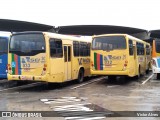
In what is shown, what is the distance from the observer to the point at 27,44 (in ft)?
51.4

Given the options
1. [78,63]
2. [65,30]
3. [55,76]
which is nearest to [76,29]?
[65,30]

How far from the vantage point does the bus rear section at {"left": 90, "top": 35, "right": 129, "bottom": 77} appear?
1800 cm

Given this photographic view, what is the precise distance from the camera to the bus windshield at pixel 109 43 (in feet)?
59.4

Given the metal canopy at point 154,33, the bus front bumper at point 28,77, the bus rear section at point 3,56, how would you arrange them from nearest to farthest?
1. the bus front bumper at point 28,77
2. the bus rear section at point 3,56
3. the metal canopy at point 154,33

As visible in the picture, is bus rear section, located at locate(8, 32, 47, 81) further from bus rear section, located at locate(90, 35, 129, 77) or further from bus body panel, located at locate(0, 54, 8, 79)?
bus rear section, located at locate(90, 35, 129, 77)

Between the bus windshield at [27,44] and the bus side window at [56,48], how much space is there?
1.55 feet

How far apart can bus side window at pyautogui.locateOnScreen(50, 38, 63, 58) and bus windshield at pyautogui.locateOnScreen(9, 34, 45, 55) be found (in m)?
0.47

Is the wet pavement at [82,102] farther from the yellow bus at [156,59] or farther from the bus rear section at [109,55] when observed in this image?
the yellow bus at [156,59]

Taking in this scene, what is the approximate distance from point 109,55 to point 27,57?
465cm

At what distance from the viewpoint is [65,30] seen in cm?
4550

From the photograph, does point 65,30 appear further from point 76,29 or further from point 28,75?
point 28,75

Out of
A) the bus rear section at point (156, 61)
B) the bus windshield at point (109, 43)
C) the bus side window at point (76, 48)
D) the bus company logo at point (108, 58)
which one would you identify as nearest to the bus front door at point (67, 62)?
the bus side window at point (76, 48)

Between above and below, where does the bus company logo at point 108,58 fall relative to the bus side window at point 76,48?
below

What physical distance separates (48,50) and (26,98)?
2.76m
